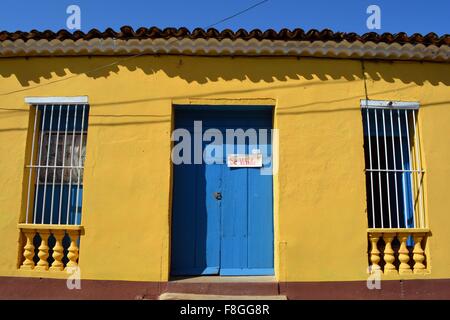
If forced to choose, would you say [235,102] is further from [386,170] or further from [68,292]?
[68,292]

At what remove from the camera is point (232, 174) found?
4723 mm

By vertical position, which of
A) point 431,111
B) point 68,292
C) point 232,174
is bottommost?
point 68,292

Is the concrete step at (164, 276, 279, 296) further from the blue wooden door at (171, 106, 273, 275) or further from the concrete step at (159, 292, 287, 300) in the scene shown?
the blue wooden door at (171, 106, 273, 275)

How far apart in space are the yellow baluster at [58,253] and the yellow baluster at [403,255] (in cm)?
402

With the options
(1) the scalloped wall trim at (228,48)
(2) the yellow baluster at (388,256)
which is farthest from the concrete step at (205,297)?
(1) the scalloped wall trim at (228,48)

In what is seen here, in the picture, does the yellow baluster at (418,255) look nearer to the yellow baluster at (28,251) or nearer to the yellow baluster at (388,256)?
the yellow baluster at (388,256)

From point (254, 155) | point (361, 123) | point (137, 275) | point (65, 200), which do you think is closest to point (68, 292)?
point (137, 275)

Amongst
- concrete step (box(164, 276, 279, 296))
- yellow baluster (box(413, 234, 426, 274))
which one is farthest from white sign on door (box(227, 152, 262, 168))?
yellow baluster (box(413, 234, 426, 274))

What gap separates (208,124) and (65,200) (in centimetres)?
206

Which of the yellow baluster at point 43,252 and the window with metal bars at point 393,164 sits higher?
the window with metal bars at point 393,164

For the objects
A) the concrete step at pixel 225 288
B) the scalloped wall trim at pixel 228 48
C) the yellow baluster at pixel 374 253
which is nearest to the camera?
the concrete step at pixel 225 288

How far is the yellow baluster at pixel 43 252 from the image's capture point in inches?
173

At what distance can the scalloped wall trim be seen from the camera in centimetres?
446

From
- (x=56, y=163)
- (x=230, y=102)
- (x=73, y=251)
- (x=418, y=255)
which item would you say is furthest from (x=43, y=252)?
(x=418, y=255)
